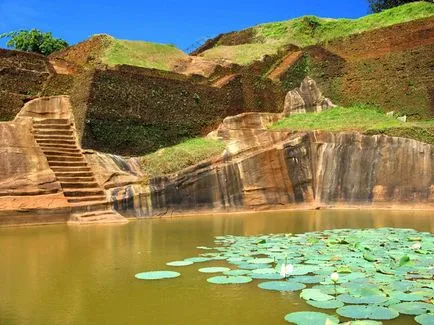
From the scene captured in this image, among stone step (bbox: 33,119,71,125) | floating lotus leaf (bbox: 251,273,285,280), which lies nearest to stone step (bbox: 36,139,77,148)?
stone step (bbox: 33,119,71,125)

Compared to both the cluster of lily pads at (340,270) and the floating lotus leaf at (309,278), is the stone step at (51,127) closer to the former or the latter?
the cluster of lily pads at (340,270)

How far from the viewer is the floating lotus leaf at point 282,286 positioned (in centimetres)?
537

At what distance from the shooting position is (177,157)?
591 inches

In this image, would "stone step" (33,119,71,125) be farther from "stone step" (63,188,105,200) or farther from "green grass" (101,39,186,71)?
"green grass" (101,39,186,71)

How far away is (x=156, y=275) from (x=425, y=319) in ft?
9.89

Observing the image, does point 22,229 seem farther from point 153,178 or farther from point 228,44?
point 228,44

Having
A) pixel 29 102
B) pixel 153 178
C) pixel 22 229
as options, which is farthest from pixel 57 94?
pixel 22 229

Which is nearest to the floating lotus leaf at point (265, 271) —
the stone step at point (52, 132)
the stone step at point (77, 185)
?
the stone step at point (77, 185)

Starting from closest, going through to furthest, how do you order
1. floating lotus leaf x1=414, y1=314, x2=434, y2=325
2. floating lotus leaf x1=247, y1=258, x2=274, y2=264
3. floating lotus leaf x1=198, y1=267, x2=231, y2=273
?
floating lotus leaf x1=414, y1=314, x2=434, y2=325, floating lotus leaf x1=198, y1=267, x2=231, y2=273, floating lotus leaf x1=247, y1=258, x2=274, y2=264

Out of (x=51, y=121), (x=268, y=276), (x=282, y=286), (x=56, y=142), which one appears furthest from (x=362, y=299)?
(x=51, y=121)

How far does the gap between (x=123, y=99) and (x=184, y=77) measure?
4.49 m

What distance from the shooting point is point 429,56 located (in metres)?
20.8

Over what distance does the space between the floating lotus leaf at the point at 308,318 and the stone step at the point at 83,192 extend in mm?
9269

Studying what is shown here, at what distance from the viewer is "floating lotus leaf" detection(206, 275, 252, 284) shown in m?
5.69
